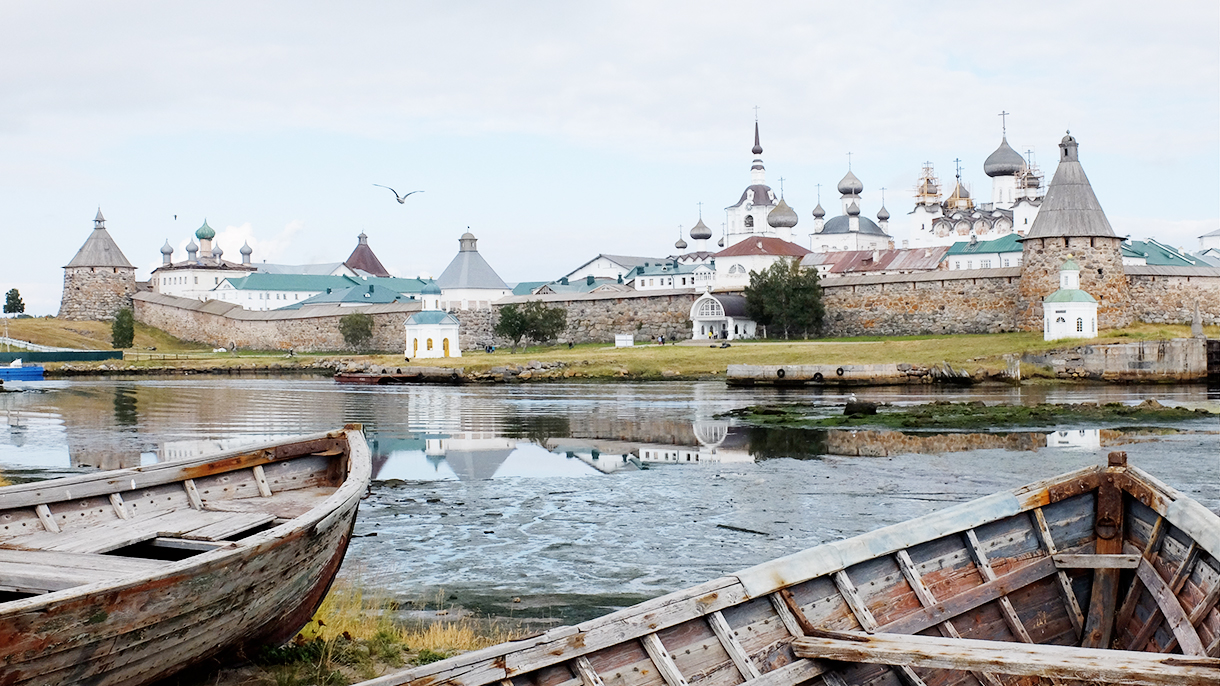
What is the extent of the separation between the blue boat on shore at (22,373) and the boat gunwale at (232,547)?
4603cm

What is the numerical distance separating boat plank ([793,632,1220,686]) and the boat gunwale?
2.61 m

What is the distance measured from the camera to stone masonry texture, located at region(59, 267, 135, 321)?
84.3m

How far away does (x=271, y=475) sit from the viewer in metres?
8.49

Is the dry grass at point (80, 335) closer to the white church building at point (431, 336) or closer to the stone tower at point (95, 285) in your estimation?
the stone tower at point (95, 285)

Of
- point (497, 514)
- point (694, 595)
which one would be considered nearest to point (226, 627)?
point (694, 595)

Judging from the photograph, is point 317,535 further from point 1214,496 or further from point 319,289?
point 319,289

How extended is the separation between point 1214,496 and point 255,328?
6520 centimetres

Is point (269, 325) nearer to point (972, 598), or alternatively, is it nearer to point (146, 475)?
point (146, 475)

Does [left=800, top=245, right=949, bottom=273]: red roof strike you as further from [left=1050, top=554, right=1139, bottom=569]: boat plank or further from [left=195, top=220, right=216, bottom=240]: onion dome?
[left=1050, top=554, right=1139, bottom=569]: boat plank

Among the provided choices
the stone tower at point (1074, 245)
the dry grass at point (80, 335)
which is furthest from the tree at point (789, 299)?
the dry grass at point (80, 335)

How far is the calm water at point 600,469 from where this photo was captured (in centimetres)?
973

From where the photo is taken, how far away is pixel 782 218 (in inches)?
3410

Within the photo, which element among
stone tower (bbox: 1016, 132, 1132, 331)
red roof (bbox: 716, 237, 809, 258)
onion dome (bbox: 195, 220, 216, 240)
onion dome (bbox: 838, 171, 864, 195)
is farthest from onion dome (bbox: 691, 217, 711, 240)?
Answer: stone tower (bbox: 1016, 132, 1132, 331)

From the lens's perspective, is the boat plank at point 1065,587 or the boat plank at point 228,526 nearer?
the boat plank at point 1065,587
